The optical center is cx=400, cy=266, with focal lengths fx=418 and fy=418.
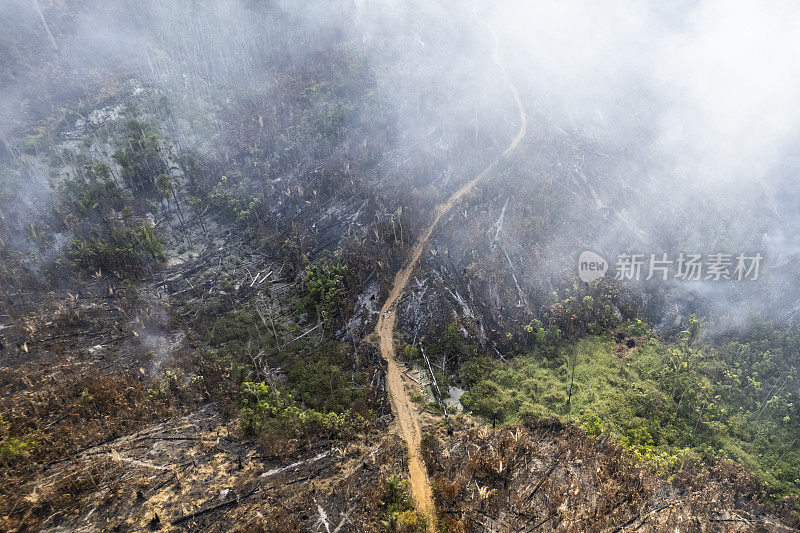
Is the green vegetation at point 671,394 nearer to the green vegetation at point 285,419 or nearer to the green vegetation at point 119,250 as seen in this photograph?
the green vegetation at point 285,419

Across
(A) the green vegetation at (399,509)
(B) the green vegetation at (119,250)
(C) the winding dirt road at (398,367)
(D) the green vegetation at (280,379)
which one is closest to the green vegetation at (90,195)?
(B) the green vegetation at (119,250)

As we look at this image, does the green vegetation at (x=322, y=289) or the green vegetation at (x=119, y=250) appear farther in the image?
the green vegetation at (x=119, y=250)

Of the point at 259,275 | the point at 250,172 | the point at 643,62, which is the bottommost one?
the point at 259,275

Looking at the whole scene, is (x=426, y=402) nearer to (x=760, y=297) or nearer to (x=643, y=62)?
(x=760, y=297)

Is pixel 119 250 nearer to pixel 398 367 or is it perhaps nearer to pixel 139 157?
pixel 139 157

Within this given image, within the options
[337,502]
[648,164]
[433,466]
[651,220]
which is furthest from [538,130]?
[337,502]

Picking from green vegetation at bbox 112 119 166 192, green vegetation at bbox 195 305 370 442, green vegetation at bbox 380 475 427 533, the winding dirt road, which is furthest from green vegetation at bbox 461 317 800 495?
green vegetation at bbox 112 119 166 192

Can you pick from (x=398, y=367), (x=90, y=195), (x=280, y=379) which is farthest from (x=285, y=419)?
(x=90, y=195)
